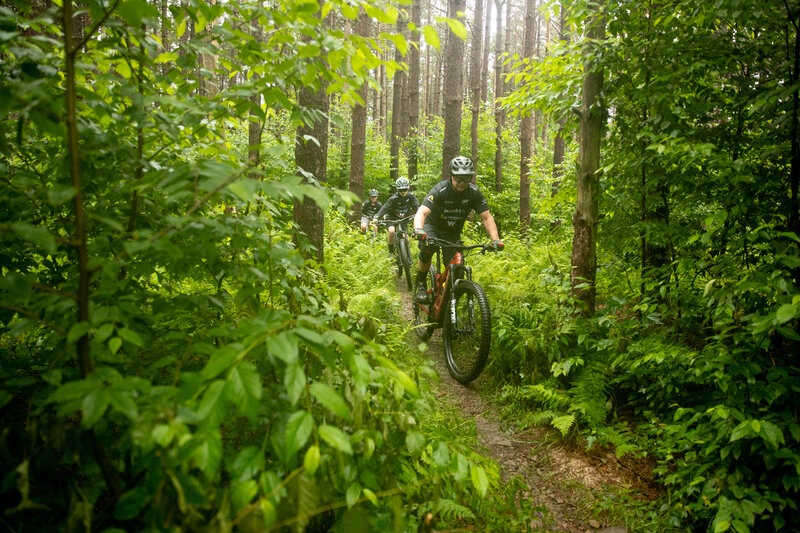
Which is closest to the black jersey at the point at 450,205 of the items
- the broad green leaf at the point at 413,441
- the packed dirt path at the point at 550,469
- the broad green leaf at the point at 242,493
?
the packed dirt path at the point at 550,469

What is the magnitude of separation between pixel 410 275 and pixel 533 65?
5.39m

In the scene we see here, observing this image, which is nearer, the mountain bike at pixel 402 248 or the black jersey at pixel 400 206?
the mountain bike at pixel 402 248

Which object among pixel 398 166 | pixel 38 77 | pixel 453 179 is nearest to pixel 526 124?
pixel 398 166

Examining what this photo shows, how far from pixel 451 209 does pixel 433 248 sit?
670 mm

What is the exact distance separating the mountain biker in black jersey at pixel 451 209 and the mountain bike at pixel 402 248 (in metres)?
2.68

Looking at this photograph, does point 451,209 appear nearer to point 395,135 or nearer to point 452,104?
point 452,104

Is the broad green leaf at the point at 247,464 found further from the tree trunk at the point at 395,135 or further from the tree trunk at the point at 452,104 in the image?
the tree trunk at the point at 395,135

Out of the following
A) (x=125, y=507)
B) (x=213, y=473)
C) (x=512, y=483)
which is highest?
(x=213, y=473)

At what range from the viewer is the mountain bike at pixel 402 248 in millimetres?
9297

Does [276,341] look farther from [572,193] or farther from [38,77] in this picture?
[572,193]

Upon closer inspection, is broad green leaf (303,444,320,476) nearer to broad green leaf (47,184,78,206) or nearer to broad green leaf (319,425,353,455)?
broad green leaf (319,425,353,455)

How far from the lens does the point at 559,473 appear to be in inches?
140

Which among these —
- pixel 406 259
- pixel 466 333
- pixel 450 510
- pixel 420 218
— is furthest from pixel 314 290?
pixel 406 259

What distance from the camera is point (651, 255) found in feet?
14.4
